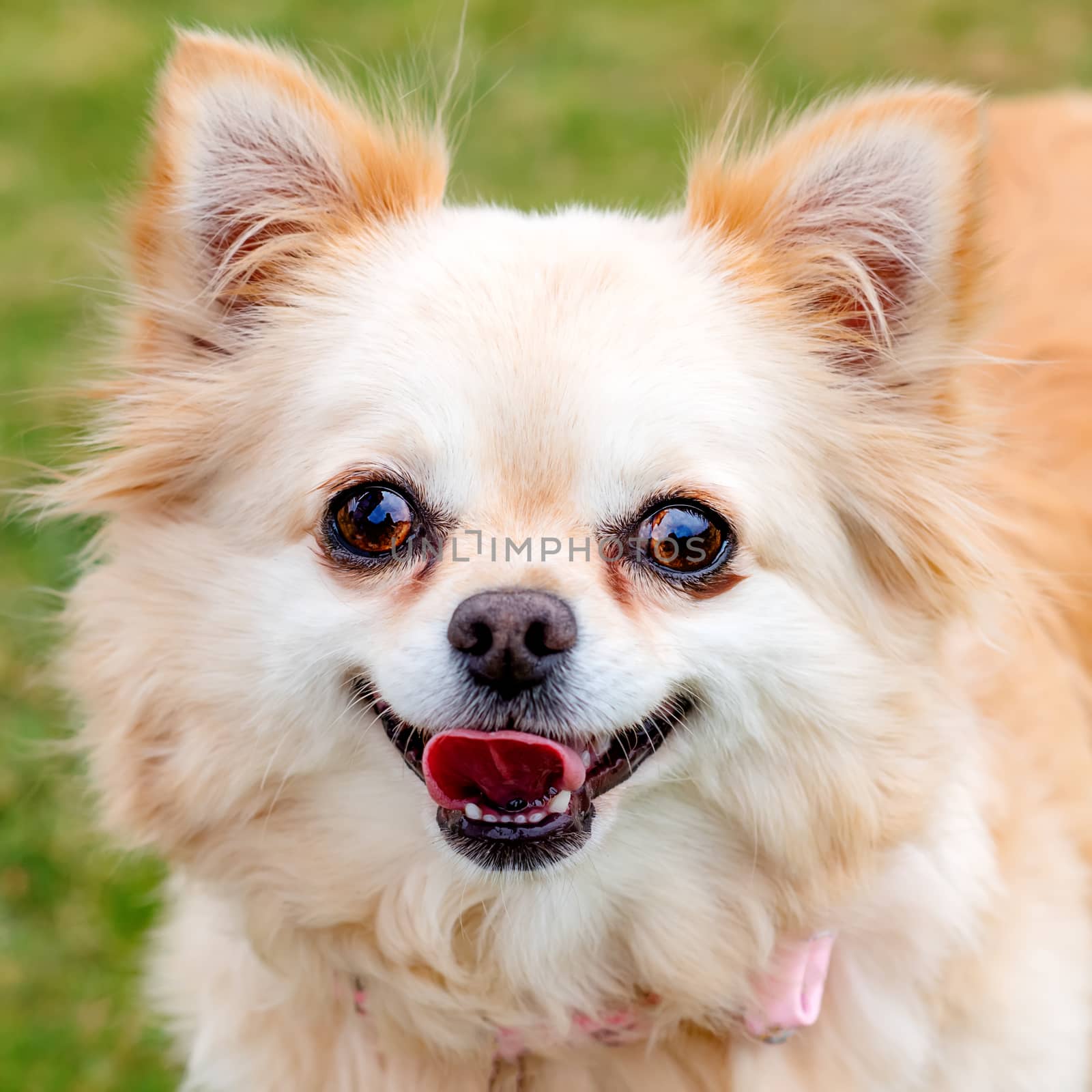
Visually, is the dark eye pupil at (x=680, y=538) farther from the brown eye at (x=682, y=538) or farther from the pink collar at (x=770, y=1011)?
the pink collar at (x=770, y=1011)

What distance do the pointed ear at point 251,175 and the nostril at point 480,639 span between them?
93 centimetres

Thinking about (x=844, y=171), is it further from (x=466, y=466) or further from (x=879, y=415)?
(x=466, y=466)

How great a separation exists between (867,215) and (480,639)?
3.63 ft

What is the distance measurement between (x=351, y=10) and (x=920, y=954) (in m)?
7.48

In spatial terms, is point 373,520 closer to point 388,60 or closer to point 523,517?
point 523,517

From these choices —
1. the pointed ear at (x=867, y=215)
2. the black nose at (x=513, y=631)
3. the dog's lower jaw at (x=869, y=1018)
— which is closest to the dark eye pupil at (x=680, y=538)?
the black nose at (x=513, y=631)

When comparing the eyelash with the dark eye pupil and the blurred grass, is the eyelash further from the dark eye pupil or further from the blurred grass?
the blurred grass

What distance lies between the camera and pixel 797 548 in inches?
93.7

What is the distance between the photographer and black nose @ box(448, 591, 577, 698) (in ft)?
6.77

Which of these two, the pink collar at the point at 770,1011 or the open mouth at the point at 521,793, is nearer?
the open mouth at the point at 521,793

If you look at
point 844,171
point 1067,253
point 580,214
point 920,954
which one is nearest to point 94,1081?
point 920,954

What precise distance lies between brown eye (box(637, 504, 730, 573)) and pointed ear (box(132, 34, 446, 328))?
0.88 meters

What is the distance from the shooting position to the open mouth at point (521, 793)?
2.22 meters

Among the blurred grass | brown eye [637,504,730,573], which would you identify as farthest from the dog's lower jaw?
the blurred grass
